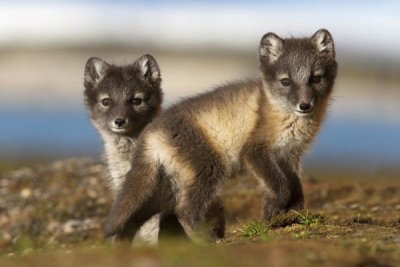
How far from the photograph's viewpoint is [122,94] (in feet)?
36.0

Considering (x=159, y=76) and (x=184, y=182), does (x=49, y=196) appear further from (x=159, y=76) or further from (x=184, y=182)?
(x=184, y=182)

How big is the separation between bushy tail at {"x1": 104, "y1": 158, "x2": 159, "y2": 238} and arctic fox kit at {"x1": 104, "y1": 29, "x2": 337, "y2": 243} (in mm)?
10

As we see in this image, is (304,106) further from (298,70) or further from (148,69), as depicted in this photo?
(148,69)

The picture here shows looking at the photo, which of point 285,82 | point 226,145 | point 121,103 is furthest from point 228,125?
point 121,103

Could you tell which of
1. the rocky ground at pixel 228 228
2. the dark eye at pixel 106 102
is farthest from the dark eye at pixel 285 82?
the dark eye at pixel 106 102

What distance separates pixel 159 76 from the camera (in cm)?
1146

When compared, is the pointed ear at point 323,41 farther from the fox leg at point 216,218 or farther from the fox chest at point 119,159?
the fox chest at point 119,159

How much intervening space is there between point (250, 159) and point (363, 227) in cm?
129

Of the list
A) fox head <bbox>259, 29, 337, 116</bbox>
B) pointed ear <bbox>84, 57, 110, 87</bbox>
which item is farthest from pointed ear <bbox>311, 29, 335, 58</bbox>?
pointed ear <bbox>84, 57, 110, 87</bbox>

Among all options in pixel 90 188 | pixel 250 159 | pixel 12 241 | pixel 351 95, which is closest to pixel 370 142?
pixel 351 95

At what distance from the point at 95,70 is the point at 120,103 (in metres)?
0.67

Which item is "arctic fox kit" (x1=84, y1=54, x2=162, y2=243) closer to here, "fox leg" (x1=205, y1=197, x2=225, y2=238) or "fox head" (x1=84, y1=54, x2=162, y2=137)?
"fox head" (x1=84, y1=54, x2=162, y2=137)

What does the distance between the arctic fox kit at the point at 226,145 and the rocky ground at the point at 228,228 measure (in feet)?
1.40

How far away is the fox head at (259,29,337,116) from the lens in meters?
9.33
